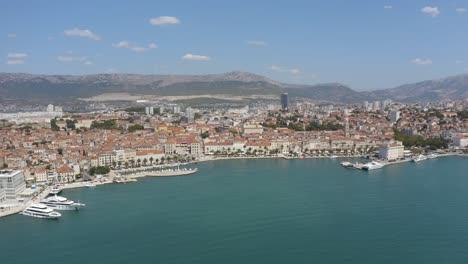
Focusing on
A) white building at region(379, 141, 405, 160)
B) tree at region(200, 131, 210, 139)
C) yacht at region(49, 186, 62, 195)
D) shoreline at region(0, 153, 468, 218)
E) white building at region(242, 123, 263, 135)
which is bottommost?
shoreline at region(0, 153, 468, 218)

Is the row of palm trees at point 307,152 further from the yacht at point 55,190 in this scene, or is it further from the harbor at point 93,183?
the yacht at point 55,190

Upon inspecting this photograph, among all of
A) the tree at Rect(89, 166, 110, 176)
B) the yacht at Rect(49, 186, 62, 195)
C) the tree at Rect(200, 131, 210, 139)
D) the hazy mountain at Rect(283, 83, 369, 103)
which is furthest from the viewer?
the hazy mountain at Rect(283, 83, 369, 103)

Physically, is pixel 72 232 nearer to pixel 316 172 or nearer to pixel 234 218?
pixel 234 218

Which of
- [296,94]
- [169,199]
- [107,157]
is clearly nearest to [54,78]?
[296,94]

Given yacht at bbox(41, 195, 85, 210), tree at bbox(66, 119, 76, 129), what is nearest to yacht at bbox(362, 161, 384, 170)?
yacht at bbox(41, 195, 85, 210)

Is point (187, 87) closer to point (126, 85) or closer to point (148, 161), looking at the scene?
point (126, 85)

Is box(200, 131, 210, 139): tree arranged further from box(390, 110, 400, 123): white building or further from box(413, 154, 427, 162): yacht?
box(390, 110, 400, 123): white building
